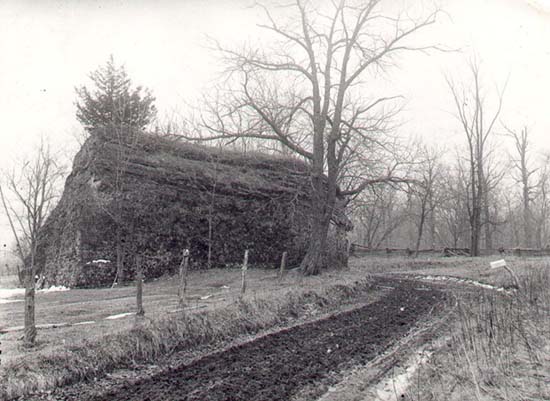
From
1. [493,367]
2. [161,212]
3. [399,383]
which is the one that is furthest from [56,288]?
[493,367]

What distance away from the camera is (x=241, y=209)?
973 inches

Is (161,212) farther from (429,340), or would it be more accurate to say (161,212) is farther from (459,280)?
(429,340)

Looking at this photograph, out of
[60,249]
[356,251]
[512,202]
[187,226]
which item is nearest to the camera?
[60,249]

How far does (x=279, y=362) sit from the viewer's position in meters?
7.80

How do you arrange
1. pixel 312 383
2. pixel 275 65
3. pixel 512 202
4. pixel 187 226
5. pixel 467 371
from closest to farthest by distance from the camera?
pixel 467 371 → pixel 312 383 → pixel 275 65 → pixel 187 226 → pixel 512 202

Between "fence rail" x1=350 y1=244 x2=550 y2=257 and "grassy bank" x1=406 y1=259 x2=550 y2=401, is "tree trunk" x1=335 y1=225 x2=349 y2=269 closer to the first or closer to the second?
"fence rail" x1=350 y1=244 x2=550 y2=257

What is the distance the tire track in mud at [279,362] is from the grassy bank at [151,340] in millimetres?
743

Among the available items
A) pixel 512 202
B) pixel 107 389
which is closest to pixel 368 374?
pixel 107 389

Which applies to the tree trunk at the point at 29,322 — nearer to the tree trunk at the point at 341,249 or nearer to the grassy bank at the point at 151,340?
the grassy bank at the point at 151,340

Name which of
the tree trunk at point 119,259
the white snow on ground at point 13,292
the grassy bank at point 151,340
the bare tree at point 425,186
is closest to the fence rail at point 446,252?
the bare tree at point 425,186

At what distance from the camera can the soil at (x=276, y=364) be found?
21.1 feet

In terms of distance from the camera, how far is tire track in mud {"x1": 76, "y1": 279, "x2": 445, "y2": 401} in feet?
21.1

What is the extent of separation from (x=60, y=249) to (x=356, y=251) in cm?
2946

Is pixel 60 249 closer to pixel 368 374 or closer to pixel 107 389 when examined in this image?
pixel 107 389
